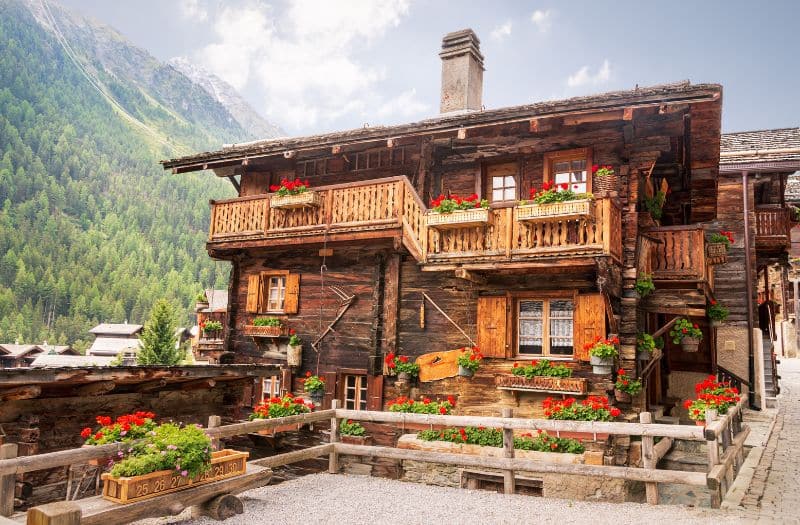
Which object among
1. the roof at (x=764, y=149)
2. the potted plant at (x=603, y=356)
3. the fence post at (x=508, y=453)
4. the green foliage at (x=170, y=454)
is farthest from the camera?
the roof at (x=764, y=149)

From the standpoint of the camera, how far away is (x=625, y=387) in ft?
39.1

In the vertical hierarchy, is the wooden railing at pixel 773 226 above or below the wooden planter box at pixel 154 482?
above

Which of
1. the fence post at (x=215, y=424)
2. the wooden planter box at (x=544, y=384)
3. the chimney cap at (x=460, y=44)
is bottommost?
the fence post at (x=215, y=424)

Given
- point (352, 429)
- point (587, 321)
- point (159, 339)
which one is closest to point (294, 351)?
point (352, 429)

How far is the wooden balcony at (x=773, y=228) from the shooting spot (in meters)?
20.5

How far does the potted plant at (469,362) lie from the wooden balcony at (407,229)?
209cm

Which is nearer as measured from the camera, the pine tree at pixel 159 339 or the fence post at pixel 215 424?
the fence post at pixel 215 424

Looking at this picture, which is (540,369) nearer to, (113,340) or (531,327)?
(531,327)

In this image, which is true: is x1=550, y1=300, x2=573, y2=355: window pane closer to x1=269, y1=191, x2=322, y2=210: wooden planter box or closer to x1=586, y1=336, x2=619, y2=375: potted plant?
x1=586, y1=336, x2=619, y2=375: potted plant

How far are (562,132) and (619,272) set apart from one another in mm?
3368

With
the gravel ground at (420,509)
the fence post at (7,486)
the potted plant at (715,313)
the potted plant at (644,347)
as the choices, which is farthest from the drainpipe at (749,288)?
the fence post at (7,486)

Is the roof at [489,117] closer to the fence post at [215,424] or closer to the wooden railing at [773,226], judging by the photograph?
the fence post at [215,424]

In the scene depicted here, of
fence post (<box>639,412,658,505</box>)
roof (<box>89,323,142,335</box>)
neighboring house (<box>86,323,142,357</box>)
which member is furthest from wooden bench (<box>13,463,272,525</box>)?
roof (<box>89,323,142,335</box>)

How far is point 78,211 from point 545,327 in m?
159
